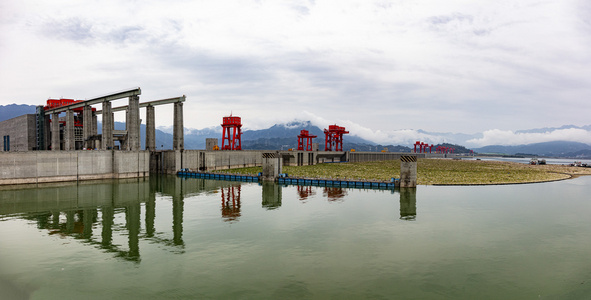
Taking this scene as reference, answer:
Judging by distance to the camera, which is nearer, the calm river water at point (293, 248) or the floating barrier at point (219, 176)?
the calm river water at point (293, 248)

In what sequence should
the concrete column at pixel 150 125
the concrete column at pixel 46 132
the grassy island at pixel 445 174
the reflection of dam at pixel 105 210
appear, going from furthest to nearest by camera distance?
the concrete column at pixel 46 132 < the concrete column at pixel 150 125 < the grassy island at pixel 445 174 < the reflection of dam at pixel 105 210

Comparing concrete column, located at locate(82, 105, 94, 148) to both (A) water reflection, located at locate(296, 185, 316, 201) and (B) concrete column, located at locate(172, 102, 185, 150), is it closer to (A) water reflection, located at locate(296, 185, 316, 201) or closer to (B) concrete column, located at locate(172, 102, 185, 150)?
(B) concrete column, located at locate(172, 102, 185, 150)

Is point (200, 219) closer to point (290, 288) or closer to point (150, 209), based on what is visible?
point (150, 209)

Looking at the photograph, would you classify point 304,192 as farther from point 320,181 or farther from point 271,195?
point 320,181

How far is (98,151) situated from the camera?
7919cm

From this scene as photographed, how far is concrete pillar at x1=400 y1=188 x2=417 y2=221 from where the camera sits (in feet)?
140

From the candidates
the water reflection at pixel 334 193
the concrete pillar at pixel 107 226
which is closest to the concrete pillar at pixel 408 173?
the water reflection at pixel 334 193

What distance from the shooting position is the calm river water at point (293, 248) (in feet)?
69.5

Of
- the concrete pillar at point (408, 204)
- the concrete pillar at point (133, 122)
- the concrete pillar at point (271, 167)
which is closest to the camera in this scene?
the concrete pillar at point (408, 204)

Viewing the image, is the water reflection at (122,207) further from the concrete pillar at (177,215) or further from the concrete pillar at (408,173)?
the concrete pillar at (408,173)

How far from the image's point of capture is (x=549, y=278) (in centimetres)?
2316

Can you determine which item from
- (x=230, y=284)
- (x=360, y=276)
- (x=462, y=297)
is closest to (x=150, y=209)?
(x=230, y=284)

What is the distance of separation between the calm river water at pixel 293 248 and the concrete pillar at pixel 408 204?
24 cm

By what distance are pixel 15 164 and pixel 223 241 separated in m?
59.4
